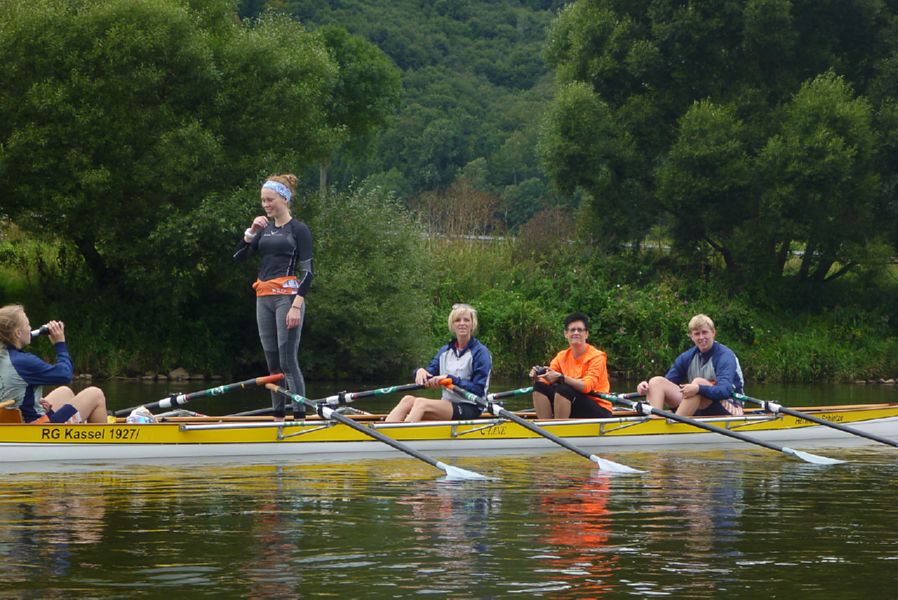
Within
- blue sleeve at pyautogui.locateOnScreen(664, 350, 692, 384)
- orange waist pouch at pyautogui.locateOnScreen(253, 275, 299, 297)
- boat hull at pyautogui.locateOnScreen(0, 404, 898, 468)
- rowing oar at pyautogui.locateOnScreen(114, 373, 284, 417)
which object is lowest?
boat hull at pyautogui.locateOnScreen(0, 404, 898, 468)

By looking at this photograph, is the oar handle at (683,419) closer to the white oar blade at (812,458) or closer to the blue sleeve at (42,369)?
the white oar blade at (812,458)

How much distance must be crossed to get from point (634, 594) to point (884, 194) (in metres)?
31.8

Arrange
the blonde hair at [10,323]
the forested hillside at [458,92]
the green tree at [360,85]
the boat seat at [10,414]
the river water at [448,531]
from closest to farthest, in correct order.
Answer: the river water at [448,531] → the blonde hair at [10,323] → the boat seat at [10,414] → the green tree at [360,85] → the forested hillside at [458,92]

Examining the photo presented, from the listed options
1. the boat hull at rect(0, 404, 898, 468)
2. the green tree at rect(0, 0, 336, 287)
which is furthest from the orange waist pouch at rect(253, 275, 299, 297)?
the green tree at rect(0, 0, 336, 287)

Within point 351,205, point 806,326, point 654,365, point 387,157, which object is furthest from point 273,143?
point 387,157

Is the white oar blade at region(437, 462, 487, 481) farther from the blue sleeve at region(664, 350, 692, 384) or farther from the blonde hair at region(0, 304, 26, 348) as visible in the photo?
the blonde hair at region(0, 304, 26, 348)

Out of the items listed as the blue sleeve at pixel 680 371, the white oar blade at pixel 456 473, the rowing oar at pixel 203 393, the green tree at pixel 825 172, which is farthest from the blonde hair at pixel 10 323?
the green tree at pixel 825 172

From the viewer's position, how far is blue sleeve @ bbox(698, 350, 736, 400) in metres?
15.4

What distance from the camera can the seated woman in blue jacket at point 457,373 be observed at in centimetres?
1434

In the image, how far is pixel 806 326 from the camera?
38.2 meters

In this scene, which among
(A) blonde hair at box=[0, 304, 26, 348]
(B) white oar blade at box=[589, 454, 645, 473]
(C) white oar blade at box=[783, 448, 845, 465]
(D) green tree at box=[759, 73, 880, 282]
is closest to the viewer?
(A) blonde hair at box=[0, 304, 26, 348]

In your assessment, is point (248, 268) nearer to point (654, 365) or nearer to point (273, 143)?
point (273, 143)

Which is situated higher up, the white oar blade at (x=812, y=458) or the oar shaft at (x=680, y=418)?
the oar shaft at (x=680, y=418)

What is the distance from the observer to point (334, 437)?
563 inches
